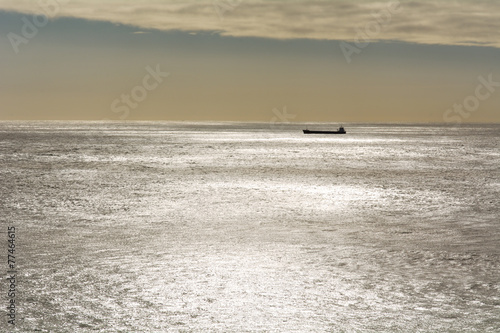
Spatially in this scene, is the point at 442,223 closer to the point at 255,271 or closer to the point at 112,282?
the point at 255,271

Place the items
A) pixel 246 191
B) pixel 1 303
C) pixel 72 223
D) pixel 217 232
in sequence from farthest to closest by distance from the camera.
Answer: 1. pixel 246 191
2. pixel 72 223
3. pixel 217 232
4. pixel 1 303

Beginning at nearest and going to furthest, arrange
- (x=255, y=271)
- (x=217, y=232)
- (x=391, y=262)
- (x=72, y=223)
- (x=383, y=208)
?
1. (x=255, y=271)
2. (x=391, y=262)
3. (x=217, y=232)
4. (x=72, y=223)
5. (x=383, y=208)

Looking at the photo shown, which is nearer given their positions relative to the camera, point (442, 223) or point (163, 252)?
point (163, 252)

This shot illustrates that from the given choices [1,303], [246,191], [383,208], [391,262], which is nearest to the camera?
[1,303]

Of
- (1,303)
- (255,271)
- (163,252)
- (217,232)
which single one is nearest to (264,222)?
(217,232)

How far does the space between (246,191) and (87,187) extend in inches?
542

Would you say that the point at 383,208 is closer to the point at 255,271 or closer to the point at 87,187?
the point at 255,271

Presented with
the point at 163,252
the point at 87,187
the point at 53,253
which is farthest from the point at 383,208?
the point at 87,187

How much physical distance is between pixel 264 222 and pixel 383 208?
10236mm

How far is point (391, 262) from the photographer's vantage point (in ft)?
71.2

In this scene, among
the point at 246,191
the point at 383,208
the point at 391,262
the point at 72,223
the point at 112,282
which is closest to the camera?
the point at 112,282

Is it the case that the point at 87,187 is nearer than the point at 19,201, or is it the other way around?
the point at 19,201

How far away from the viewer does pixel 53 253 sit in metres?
22.5

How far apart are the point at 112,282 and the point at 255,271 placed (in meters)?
4.83
